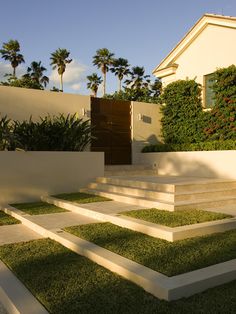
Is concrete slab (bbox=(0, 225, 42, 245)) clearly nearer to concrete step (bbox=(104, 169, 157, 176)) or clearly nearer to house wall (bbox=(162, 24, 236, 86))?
concrete step (bbox=(104, 169, 157, 176))

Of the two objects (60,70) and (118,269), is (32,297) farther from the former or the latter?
(60,70)

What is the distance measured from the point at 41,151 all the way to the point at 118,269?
20.3 feet

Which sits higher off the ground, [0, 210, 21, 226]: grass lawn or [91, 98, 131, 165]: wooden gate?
[91, 98, 131, 165]: wooden gate

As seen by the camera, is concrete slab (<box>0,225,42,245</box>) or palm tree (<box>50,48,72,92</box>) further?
palm tree (<box>50,48,72,92</box>)

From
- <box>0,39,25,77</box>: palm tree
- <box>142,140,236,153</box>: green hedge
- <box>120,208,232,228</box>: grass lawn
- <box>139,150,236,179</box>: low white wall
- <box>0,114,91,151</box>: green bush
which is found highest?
<box>0,39,25,77</box>: palm tree

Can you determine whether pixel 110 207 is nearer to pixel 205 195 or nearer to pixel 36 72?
pixel 205 195

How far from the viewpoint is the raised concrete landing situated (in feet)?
24.3

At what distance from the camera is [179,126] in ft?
46.4

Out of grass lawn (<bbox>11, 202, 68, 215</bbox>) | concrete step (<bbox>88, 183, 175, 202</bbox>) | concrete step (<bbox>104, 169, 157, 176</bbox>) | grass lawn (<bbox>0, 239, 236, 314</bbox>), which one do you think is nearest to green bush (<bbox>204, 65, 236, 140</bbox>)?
concrete step (<bbox>104, 169, 157, 176</bbox>)

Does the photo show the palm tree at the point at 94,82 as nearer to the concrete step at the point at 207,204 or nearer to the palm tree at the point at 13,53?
the palm tree at the point at 13,53

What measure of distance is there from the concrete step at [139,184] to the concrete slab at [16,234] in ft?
10.8

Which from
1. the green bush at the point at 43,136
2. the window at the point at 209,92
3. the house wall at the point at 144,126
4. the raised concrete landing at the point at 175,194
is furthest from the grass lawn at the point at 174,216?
the window at the point at 209,92

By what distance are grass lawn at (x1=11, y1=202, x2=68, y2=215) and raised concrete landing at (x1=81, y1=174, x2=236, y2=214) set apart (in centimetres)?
144

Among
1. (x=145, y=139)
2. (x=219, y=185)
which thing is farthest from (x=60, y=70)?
(x=219, y=185)
